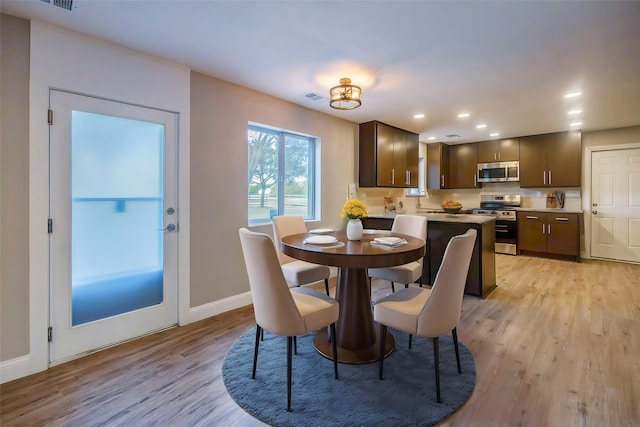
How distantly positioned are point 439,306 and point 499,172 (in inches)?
220

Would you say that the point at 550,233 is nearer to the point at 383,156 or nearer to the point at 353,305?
the point at 383,156

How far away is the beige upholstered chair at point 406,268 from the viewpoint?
265 centimetres

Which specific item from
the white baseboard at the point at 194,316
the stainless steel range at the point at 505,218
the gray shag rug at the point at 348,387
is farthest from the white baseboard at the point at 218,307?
the stainless steel range at the point at 505,218

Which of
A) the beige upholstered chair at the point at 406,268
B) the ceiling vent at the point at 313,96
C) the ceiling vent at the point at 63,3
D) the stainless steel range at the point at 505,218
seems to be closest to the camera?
the ceiling vent at the point at 63,3

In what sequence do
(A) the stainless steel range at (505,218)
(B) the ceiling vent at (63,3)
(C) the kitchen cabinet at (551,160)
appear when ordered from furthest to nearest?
(A) the stainless steel range at (505,218), (C) the kitchen cabinet at (551,160), (B) the ceiling vent at (63,3)

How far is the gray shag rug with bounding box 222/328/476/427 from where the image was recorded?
5.17 ft

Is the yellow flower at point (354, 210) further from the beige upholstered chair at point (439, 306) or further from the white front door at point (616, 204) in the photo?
the white front door at point (616, 204)

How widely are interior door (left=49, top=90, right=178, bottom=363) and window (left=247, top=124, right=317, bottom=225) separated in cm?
96

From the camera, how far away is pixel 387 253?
181cm

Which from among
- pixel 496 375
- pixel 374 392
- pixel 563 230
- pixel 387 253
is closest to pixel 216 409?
pixel 374 392

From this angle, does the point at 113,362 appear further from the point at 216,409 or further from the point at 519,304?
the point at 519,304

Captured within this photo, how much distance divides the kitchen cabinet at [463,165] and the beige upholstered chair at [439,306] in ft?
17.9

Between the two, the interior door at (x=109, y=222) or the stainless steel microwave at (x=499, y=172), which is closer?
the interior door at (x=109, y=222)

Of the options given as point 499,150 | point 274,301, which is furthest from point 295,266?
point 499,150
